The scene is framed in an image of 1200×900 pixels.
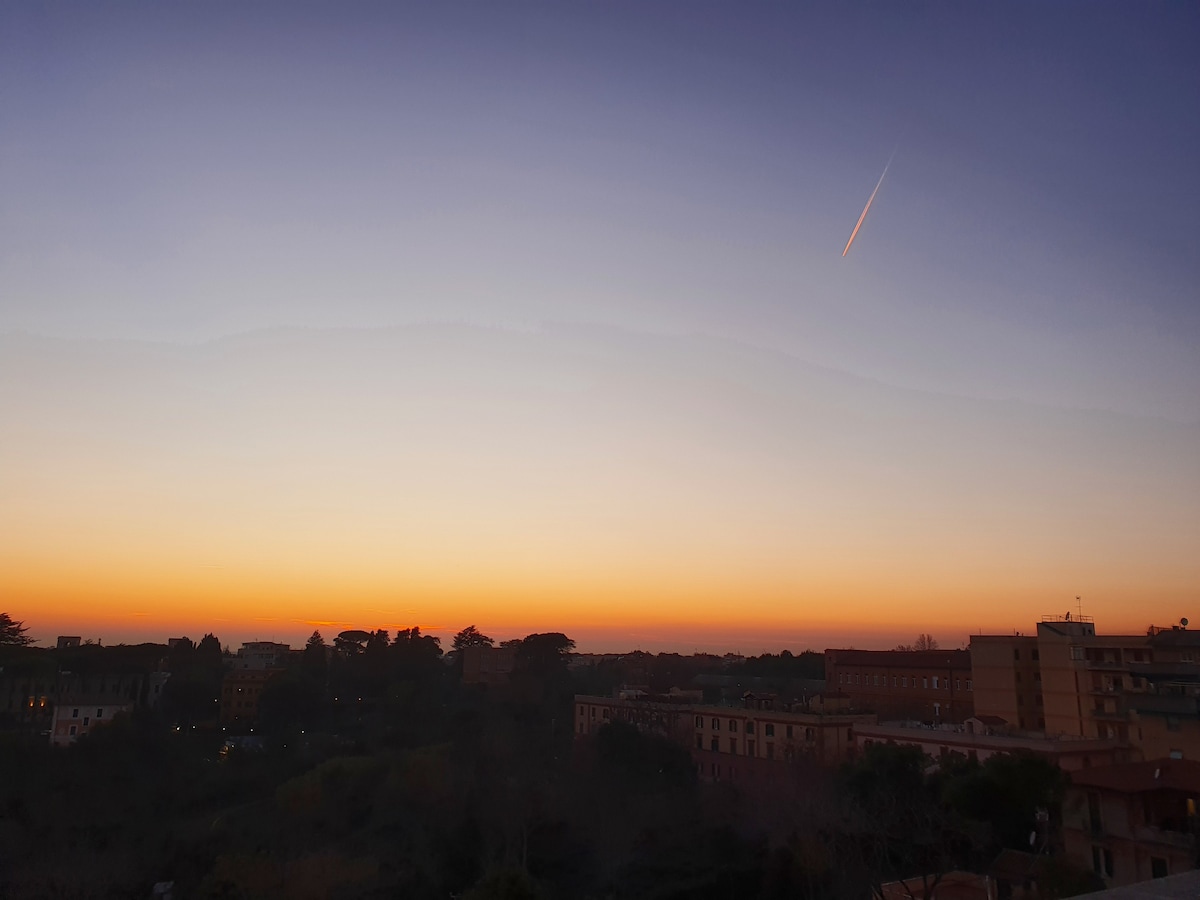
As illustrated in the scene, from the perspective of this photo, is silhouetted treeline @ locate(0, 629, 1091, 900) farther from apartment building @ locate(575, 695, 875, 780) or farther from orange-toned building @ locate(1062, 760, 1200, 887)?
orange-toned building @ locate(1062, 760, 1200, 887)

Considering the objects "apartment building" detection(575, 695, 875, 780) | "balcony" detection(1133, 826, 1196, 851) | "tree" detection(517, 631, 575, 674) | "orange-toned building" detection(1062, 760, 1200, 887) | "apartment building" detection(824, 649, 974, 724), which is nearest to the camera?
"balcony" detection(1133, 826, 1196, 851)

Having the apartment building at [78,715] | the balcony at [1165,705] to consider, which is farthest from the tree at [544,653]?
the balcony at [1165,705]

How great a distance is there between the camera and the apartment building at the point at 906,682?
43500 mm

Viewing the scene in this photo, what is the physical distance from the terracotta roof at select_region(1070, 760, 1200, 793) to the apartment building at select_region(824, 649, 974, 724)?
1695cm

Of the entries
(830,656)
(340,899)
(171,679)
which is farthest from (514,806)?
(171,679)

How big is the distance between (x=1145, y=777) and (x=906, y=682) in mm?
25671

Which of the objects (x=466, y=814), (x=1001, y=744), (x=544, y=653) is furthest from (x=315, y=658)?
(x=1001, y=744)

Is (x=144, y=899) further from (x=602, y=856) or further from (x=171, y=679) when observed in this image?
(x=171, y=679)

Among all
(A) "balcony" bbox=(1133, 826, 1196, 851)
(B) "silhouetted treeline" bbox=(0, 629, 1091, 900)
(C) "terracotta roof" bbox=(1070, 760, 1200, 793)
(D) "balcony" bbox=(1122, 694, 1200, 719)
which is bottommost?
(B) "silhouetted treeline" bbox=(0, 629, 1091, 900)

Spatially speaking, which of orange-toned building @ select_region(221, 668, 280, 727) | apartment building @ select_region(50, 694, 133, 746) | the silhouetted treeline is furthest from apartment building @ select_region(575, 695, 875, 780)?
apartment building @ select_region(50, 694, 133, 746)

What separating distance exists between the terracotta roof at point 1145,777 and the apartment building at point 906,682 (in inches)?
667

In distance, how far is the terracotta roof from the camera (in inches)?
845

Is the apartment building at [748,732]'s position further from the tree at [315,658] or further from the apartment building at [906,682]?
the tree at [315,658]

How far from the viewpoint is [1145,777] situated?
2206cm
